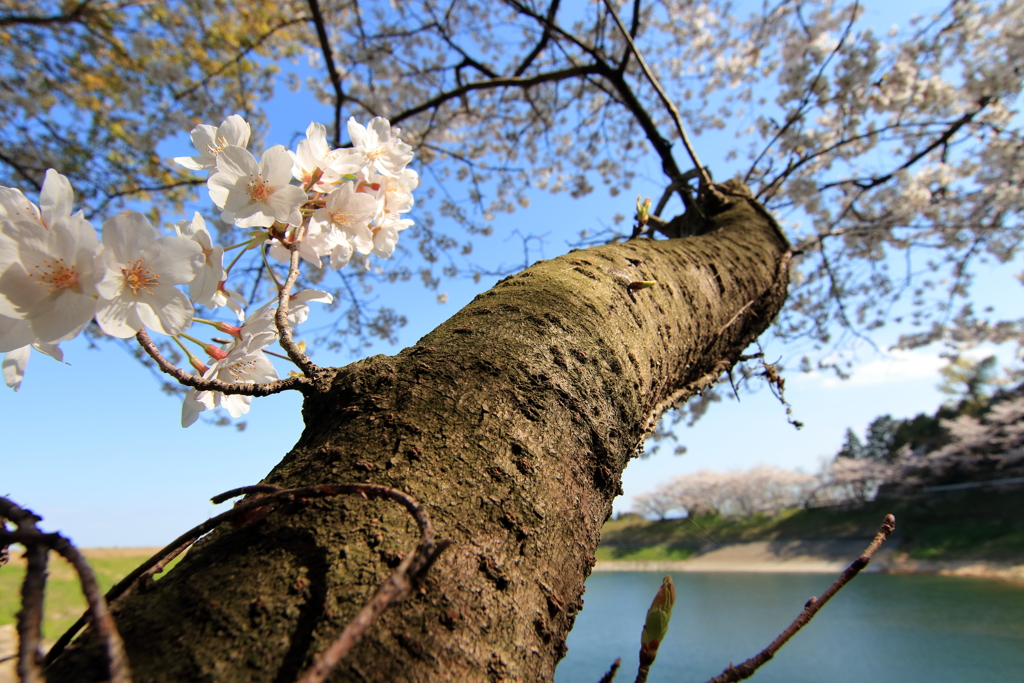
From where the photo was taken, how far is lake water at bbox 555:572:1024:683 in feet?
12.7

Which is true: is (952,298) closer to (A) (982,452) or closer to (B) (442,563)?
(B) (442,563)

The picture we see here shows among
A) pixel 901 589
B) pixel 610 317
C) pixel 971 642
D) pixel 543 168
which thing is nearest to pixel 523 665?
pixel 610 317

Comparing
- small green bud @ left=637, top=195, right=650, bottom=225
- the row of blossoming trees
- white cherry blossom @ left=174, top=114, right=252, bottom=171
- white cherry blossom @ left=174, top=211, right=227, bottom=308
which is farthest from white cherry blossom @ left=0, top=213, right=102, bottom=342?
the row of blossoming trees

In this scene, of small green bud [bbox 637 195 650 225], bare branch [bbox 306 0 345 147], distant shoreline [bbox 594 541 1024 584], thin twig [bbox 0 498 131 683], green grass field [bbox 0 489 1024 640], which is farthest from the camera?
green grass field [bbox 0 489 1024 640]

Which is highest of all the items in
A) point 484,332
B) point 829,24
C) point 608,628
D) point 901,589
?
point 829,24

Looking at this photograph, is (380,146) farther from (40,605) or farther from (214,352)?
(40,605)

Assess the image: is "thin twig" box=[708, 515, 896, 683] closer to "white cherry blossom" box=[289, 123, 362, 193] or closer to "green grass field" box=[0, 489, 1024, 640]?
"white cherry blossom" box=[289, 123, 362, 193]

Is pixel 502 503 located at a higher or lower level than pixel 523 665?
higher

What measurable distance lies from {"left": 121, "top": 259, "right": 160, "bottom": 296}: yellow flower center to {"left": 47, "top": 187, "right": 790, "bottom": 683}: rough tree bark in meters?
0.18

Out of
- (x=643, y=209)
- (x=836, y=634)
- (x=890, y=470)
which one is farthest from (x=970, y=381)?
(x=643, y=209)

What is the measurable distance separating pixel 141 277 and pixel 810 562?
12760mm

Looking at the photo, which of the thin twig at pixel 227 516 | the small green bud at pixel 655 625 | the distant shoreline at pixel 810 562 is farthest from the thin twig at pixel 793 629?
the distant shoreline at pixel 810 562

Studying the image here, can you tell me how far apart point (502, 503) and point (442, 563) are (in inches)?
3.0

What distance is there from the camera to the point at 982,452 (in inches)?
408
